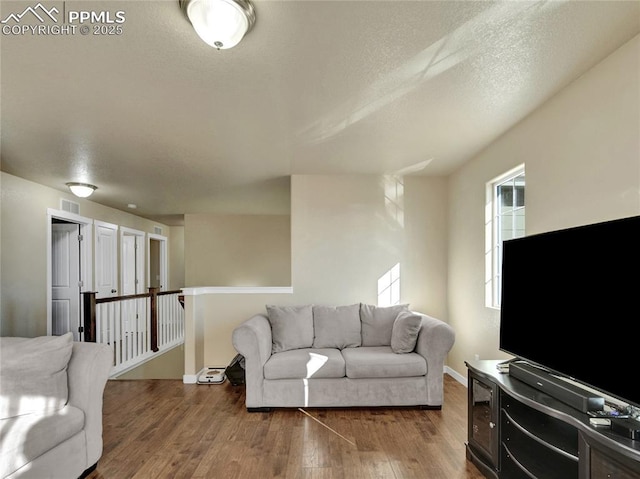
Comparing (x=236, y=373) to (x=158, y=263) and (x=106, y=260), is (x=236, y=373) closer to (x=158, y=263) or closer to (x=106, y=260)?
(x=106, y=260)

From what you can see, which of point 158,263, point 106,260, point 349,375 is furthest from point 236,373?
point 158,263

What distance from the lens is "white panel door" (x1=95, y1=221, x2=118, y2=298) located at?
254 inches

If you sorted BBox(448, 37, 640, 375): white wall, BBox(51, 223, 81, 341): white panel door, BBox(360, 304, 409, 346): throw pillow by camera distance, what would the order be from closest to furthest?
BBox(448, 37, 640, 375): white wall
BBox(360, 304, 409, 346): throw pillow
BBox(51, 223, 81, 341): white panel door

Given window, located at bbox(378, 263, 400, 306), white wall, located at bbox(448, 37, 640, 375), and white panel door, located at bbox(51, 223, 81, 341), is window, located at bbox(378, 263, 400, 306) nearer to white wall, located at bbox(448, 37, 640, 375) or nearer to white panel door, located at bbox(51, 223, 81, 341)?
white wall, located at bbox(448, 37, 640, 375)

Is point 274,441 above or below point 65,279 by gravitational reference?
below

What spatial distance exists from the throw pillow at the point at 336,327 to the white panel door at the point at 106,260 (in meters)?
4.31

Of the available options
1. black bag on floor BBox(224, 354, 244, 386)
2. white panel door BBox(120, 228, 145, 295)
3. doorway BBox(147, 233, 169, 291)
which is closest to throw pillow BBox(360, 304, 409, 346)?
black bag on floor BBox(224, 354, 244, 386)

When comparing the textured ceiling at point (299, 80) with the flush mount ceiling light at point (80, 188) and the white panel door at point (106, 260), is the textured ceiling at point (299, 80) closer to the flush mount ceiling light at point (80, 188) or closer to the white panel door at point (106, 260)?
the flush mount ceiling light at point (80, 188)

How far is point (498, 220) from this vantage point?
3637 mm

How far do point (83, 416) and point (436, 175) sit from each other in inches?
171

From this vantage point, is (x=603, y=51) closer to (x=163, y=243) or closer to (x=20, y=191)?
(x=20, y=191)

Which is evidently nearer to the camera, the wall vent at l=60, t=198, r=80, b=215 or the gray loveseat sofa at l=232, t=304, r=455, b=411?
the gray loveseat sofa at l=232, t=304, r=455, b=411

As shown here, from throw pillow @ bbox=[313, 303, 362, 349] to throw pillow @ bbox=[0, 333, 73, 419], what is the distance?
2.38 m

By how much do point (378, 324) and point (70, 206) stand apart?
5017 mm
